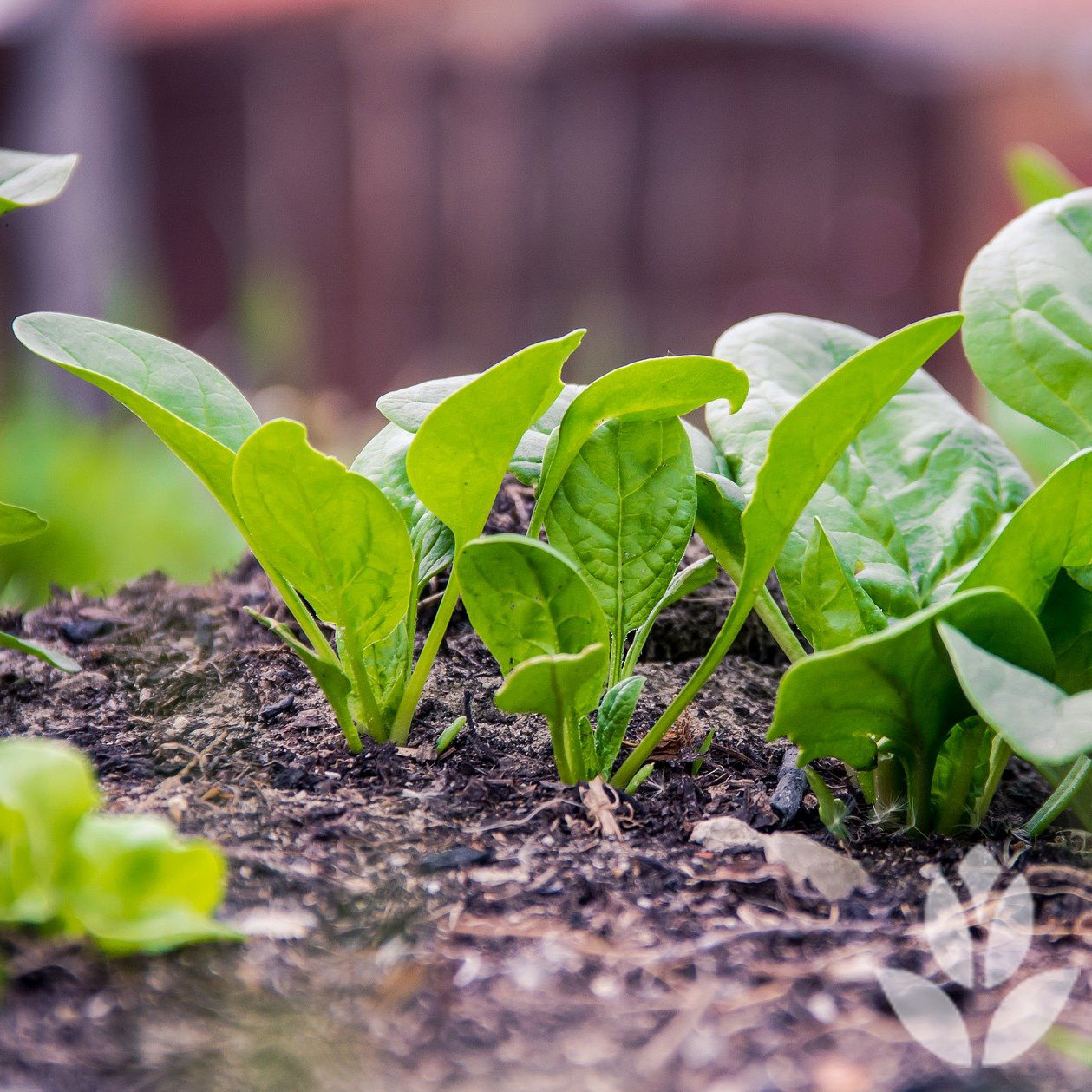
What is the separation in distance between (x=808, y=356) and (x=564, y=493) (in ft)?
1.10

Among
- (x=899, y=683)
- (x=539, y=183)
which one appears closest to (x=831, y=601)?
(x=899, y=683)

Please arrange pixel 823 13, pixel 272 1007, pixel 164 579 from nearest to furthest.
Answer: pixel 272 1007 < pixel 164 579 < pixel 823 13

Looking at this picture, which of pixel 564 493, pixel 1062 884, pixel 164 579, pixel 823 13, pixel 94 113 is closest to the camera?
pixel 1062 884

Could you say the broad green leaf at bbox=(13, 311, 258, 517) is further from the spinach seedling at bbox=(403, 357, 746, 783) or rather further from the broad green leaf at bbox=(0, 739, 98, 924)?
the broad green leaf at bbox=(0, 739, 98, 924)

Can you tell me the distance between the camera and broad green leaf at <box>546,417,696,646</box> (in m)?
0.86

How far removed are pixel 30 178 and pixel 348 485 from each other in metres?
0.40

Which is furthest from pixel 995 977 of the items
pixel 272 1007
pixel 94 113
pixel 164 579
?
pixel 94 113

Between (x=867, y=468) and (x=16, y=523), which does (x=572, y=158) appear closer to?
(x=867, y=468)

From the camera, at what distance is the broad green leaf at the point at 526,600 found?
0.74 meters

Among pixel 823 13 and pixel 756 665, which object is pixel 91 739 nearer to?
pixel 756 665

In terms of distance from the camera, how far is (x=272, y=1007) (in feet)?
1.89

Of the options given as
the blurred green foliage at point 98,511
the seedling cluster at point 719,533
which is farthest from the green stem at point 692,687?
the blurred green foliage at point 98,511

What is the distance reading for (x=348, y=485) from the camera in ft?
2.48

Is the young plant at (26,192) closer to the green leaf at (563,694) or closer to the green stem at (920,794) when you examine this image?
the green leaf at (563,694)
